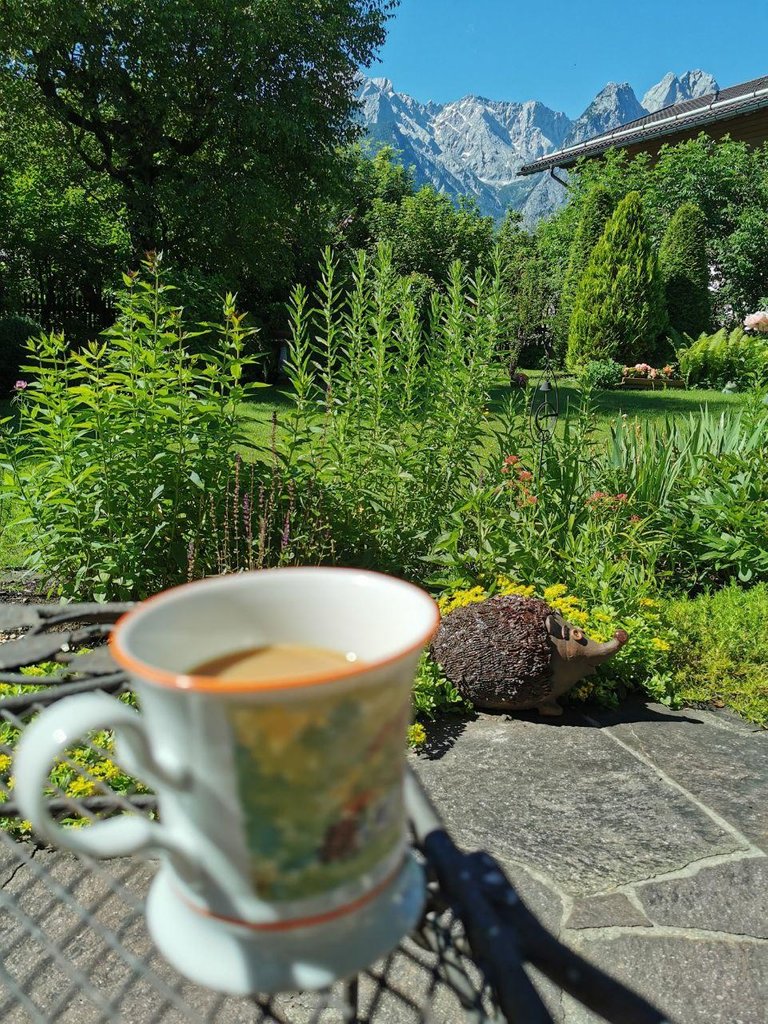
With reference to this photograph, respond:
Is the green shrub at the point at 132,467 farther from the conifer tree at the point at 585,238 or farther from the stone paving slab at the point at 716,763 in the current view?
the conifer tree at the point at 585,238

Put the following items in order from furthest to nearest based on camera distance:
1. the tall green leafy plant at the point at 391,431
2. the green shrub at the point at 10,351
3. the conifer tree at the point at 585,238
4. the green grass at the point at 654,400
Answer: the conifer tree at the point at 585,238, the green shrub at the point at 10,351, the green grass at the point at 654,400, the tall green leafy plant at the point at 391,431

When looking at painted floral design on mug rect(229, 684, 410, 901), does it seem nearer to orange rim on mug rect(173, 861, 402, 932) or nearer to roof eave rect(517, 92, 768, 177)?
orange rim on mug rect(173, 861, 402, 932)

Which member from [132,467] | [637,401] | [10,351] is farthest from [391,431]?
[10,351]

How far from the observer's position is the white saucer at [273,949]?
536 mm

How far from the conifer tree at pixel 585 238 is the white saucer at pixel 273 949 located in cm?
1350

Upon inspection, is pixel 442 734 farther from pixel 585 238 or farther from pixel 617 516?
pixel 585 238

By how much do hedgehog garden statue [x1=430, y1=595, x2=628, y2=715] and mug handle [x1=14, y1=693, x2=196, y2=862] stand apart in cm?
219

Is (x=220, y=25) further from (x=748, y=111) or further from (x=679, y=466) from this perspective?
(x=748, y=111)

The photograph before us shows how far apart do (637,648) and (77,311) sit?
10.7 metres

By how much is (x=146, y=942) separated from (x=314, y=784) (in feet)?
4.66

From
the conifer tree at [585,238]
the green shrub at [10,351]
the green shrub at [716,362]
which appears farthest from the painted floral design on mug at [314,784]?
the conifer tree at [585,238]

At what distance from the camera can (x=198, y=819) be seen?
528 millimetres

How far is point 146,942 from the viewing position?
5.29ft

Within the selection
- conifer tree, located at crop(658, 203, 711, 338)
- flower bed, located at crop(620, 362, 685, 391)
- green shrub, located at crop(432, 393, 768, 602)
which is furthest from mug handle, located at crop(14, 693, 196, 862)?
conifer tree, located at crop(658, 203, 711, 338)
